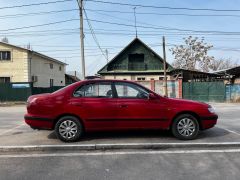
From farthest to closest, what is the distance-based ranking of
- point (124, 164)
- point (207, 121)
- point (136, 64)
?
point (136, 64), point (207, 121), point (124, 164)

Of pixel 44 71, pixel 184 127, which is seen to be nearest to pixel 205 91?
pixel 44 71

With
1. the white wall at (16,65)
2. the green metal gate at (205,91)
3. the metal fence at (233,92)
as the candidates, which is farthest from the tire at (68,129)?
the white wall at (16,65)

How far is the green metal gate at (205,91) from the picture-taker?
1118 inches

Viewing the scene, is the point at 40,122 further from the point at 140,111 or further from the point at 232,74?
the point at 232,74

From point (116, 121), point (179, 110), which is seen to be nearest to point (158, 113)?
point (179, 110)

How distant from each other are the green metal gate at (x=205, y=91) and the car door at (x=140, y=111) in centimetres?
2171

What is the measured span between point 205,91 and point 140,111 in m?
22.2

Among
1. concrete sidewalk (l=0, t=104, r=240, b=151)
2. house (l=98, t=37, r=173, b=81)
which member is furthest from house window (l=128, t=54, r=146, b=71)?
concrete sidewalk (l=0, t=104, r=240, b=151)

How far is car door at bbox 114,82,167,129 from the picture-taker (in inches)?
312

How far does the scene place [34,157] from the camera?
6684 mm

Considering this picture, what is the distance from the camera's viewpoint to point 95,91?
8.08 m

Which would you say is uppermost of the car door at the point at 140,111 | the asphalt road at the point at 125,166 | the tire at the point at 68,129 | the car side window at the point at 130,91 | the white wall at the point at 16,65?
the white wall at the point at 16,65

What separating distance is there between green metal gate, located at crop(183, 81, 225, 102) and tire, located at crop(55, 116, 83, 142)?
74.0 ft

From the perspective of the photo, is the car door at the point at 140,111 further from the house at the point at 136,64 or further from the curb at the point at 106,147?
the house at the point at 136,64
